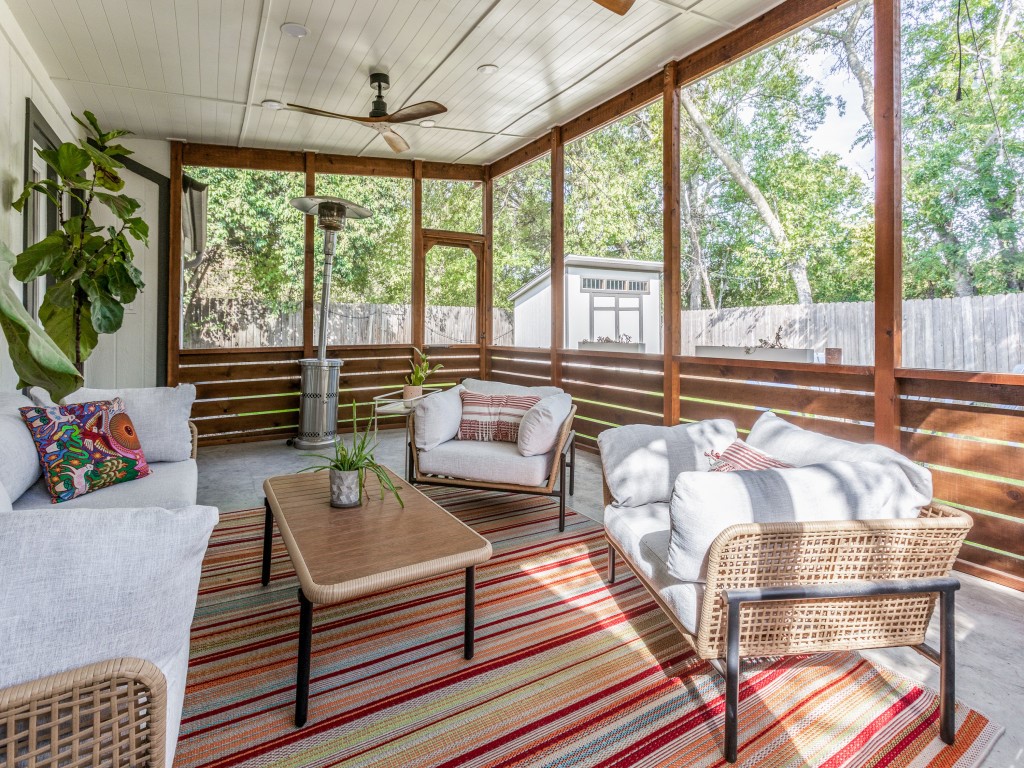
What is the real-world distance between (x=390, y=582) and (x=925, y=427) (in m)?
2.70

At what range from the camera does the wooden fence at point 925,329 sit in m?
2.56

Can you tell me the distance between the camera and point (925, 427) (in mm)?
2844

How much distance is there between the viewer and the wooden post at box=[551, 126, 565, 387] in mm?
5516

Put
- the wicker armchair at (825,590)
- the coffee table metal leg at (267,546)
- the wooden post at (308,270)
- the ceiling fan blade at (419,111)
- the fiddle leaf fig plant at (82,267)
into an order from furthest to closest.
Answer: the wooden post at (308,270)
the ceiling fan blade at (419,111)
the fiddle leaf fig plant at (82,267)
the coffee table metal leg at (267,546)
the wicker armchair at (825,590)

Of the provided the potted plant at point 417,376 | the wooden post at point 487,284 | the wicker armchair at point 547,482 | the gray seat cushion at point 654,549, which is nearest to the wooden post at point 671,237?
the wicker armchair at point 547,482

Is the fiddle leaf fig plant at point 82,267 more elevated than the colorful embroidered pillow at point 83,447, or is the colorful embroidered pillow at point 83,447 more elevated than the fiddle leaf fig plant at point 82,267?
the fiddle leaf fig plant at point 82,267

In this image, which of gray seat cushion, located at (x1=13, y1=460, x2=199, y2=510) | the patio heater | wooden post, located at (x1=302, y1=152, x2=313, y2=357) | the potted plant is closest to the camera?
gray seat cushion, located at (x1=13, y1=460, x2=199, y2=510)

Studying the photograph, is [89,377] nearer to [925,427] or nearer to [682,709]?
Answer: [682,709]

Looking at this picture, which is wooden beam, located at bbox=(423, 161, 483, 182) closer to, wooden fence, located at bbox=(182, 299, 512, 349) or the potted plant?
wooden fence, located at bbox=(182, 299, 512, 349)

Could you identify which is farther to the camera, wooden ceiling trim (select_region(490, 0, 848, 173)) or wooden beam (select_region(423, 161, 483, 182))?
wooden beam (select_region(423, 161, 483, 182))

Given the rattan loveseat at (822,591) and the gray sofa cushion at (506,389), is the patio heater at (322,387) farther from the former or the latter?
the rattan loveseat at (822,591)

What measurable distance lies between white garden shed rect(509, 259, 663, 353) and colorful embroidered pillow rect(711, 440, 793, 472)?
7.82ft

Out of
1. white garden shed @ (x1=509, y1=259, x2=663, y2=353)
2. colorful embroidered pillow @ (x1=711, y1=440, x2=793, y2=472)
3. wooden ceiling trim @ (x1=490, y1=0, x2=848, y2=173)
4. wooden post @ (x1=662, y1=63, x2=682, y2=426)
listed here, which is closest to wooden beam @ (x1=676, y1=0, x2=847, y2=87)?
wooden ceiling trim @ (x1=490, y1=0, x2=848, y2=173)

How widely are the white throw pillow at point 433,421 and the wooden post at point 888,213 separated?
2.37m
